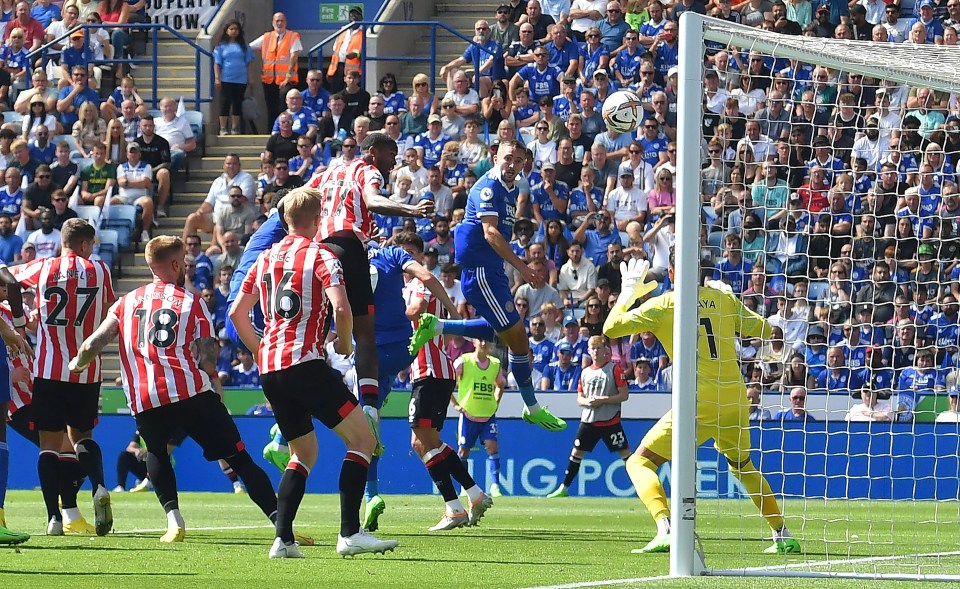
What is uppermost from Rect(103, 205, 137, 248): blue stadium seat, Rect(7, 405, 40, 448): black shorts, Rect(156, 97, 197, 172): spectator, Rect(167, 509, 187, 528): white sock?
Rect(156, 97, 197, 172): spectator

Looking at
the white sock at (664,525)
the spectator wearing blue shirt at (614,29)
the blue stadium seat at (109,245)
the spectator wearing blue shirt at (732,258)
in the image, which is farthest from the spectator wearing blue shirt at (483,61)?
the white sock at (664,525)

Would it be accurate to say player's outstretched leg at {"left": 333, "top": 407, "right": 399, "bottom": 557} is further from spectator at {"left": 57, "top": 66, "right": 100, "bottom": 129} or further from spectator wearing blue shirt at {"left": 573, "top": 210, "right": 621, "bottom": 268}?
spectator at {"left": 57, "top": 66, "right": 100, "bottom": 129}

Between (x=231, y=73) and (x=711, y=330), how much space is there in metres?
17.1

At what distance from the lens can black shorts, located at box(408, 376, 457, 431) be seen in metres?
12.2

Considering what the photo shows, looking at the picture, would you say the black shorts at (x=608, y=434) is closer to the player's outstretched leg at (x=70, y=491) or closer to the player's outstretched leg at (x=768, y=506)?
the player's outstretched leg at (x=768, y=506)

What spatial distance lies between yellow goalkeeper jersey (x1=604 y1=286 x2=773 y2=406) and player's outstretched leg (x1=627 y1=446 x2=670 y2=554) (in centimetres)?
58

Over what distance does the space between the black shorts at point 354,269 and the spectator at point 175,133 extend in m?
14.2

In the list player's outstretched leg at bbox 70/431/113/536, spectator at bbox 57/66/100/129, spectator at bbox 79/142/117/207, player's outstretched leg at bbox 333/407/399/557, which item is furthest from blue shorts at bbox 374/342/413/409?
spectator at bbox 57/66/100/129

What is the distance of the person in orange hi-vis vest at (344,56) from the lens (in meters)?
24.2

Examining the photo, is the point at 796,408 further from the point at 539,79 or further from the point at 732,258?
the point at 539,79

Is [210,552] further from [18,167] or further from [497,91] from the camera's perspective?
[18,167]

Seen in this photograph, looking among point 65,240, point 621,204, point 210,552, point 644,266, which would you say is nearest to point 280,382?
point 210,552

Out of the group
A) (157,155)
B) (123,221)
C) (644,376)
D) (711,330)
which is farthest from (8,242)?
(711,330)

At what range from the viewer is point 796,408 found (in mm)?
16047
